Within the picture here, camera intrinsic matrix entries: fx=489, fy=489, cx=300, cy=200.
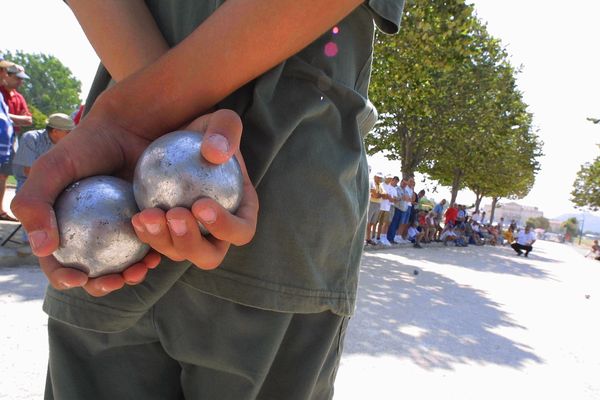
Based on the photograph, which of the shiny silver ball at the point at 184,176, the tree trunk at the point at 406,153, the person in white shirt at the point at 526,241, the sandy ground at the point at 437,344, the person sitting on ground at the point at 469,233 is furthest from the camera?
Answer: the person sitting on ground at the point at 469,233

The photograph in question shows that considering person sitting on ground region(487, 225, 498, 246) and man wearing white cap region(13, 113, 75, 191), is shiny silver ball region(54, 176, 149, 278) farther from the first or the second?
person sitting on ground region(487, 225, 498, 246)

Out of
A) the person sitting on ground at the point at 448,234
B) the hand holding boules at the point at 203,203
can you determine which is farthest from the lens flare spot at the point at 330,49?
the person sitting on ground at the point at 448,234

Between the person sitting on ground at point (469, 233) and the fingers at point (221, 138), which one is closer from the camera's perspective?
the fingers at point (221, 138)

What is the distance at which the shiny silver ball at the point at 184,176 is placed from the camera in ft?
3.05

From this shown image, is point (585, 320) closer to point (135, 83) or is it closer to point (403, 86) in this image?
point (135, 83)

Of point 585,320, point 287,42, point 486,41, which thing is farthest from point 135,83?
point 486,41

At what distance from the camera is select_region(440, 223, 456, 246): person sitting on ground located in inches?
890

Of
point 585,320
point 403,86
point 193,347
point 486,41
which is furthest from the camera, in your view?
point 486,41

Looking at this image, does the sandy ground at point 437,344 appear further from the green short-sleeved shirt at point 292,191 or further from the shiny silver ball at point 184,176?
the shiny silver ball at point 184,176

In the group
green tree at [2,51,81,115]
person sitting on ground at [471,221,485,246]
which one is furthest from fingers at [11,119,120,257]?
green tree at [2,51,81,115]

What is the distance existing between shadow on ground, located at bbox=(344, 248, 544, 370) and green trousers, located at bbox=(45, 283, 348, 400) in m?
3.49

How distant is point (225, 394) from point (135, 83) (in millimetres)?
717

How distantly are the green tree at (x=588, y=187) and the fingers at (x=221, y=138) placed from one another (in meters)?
39.0

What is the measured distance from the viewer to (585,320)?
7.79 meters
